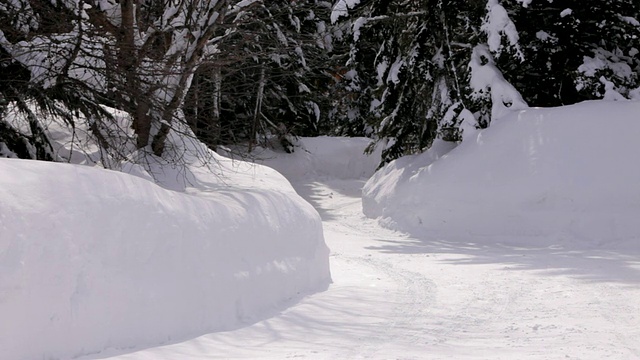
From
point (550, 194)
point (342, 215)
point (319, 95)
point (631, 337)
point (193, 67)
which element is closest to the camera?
point (631, 337)

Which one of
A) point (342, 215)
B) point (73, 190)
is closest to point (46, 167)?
point (73, 190)

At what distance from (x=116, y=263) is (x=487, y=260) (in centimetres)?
737

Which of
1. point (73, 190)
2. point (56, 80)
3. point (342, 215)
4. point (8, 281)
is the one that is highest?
point (56, 80)

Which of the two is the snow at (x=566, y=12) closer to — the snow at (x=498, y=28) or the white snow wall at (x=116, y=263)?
the snow at (x=498, y=28)

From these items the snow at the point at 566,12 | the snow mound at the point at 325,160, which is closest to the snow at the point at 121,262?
the snow at the point at 566,12

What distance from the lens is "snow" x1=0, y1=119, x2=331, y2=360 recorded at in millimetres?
5164

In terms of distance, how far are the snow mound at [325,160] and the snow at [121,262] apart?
58.0 ft

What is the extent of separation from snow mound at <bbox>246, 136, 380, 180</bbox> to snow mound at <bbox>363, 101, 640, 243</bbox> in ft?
32.3

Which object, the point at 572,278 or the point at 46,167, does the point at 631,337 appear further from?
the point at 46,167

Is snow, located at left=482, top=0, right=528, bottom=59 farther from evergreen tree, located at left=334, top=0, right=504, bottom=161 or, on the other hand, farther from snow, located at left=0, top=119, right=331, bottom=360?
snow, located at left=0, top=119, right=331, bottom=360

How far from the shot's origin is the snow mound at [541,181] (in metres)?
13.7

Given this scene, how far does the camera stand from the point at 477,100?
1620 centimetres

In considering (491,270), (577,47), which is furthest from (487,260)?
(577,47)

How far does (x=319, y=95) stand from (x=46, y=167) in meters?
25.9
